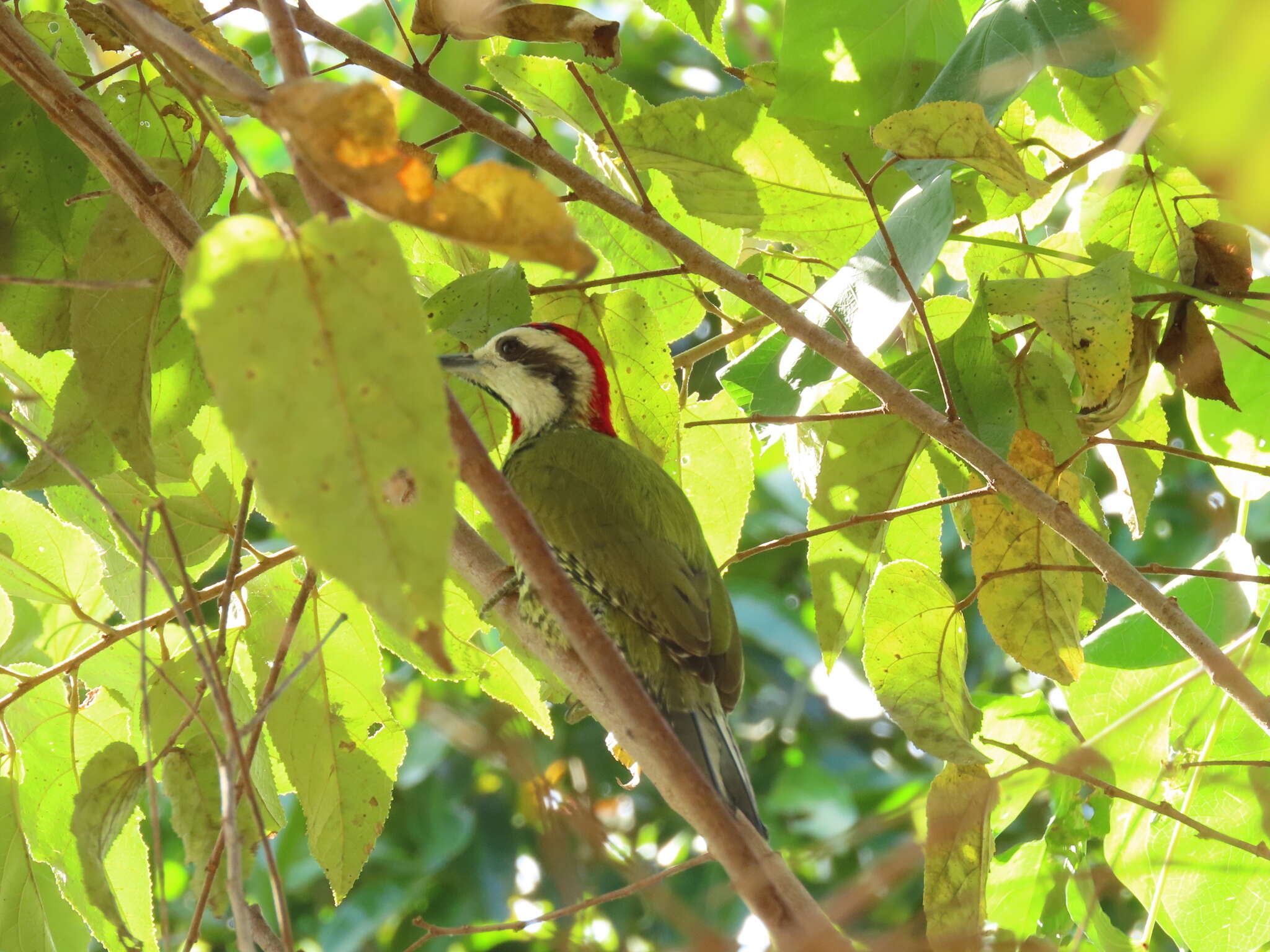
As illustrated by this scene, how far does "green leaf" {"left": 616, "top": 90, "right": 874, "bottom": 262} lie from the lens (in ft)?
8.18

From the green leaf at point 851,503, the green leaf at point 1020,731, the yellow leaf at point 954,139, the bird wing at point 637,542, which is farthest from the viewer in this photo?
the bird wing at point 637,542

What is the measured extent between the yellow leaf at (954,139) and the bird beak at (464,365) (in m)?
2.00

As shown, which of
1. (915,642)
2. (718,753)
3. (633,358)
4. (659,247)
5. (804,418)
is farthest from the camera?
(718,753)

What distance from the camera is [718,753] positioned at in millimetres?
2945

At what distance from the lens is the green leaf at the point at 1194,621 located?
2.57 meters

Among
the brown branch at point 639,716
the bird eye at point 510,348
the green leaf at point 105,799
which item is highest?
the brown branch at point 639,716

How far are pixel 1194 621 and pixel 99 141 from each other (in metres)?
2.31

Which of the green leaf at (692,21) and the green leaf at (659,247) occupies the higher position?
the green leaf at (692,21)

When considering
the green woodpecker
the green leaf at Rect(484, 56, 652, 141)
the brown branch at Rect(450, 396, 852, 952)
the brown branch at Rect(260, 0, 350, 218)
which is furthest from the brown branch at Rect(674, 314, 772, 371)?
the brown branch at Rect(450, 396, 852, 952)

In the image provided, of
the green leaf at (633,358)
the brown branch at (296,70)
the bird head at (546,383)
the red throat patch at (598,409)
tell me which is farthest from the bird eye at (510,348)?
the brown branch at (296,70)

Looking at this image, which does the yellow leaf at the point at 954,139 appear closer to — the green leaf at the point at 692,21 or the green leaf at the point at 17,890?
the green leaf at the point at 692,21

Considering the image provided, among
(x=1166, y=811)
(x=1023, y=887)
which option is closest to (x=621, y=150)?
(x=1166, y=811)

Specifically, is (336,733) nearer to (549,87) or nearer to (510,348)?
(549,87)

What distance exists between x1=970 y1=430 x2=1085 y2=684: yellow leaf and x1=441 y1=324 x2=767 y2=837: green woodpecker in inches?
25.1
